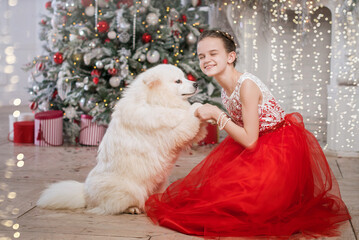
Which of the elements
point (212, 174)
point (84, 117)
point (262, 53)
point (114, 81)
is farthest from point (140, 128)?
point (262, 53)

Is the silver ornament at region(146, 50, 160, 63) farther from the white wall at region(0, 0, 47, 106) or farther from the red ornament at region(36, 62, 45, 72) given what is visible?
the white wall at region(0, 0, 47, 106)

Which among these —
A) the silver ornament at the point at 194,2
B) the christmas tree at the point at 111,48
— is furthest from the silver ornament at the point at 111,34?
the silver ornament at the point at 194,2

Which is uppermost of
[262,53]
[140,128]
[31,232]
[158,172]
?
[262,53]

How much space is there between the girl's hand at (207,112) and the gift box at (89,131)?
2.25m

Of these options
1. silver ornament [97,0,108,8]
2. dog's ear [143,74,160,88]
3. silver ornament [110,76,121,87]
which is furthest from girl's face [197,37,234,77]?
silver ornament [97,0,108,8]

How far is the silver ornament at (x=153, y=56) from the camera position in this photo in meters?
3.84

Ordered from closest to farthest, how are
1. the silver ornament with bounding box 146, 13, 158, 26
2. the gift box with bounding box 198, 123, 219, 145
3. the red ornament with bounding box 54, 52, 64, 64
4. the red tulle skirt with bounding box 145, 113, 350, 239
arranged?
1. the red tulle skirt with bounding box 145, 113, 350, 239
2. the silver ornament with bounding box 146, 13, 158, 26
3. the red ornament with bounding box 54, 52, 64, 64
4. the gift box with bounding box 198, 123, 219, 145

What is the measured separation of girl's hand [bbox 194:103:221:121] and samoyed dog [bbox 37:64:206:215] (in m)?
0.03

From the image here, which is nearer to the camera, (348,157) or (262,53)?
(348,157)

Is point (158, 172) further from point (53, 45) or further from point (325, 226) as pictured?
point (53, 45)

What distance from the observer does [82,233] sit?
75.5 inches

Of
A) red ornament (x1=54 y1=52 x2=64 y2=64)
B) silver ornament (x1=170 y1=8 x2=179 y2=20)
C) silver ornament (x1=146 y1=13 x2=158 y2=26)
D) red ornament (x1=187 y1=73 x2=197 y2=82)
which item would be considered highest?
silver ornament (x1=170 y1=8 x2=179 y2=20)

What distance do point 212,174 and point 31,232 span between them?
3.05ft

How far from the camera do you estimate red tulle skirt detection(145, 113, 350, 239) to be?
183 centimetres
